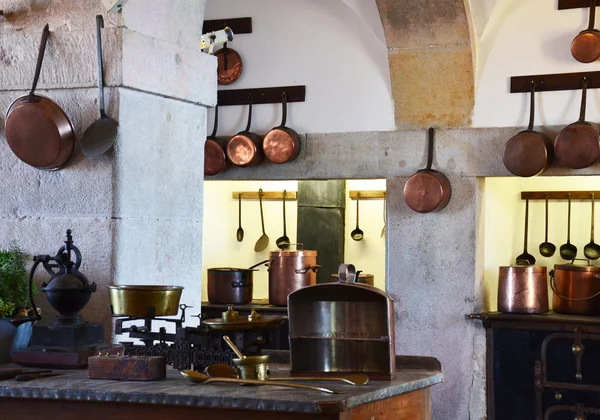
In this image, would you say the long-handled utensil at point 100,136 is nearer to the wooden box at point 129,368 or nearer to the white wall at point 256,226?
the wooden box at point 129,368

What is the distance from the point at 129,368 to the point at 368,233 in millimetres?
5665

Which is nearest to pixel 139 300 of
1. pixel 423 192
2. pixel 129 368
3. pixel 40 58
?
pixel 129 368

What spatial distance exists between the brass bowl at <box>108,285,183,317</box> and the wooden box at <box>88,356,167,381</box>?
1.45ft

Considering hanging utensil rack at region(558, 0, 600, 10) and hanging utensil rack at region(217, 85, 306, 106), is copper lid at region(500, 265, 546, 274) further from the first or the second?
hanging utensil rack at region(217, 85, 306, 106)

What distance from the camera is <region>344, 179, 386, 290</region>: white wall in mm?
8773

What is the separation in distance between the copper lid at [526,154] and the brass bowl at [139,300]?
11.3ft

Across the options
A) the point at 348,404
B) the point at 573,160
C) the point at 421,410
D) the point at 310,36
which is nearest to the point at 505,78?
the point at 573,160

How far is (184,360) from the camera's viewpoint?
3.51 meters

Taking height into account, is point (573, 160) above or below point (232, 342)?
above

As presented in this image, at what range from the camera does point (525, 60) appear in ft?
22.4

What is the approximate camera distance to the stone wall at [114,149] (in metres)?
4.22

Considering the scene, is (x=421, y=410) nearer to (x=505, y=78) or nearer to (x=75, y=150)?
(x=75, y=150)

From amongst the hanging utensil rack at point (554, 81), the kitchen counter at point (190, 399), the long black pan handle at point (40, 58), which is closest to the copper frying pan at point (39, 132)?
the long black pan handle at point (40, 58)

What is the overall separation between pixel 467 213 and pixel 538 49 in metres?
1.19
